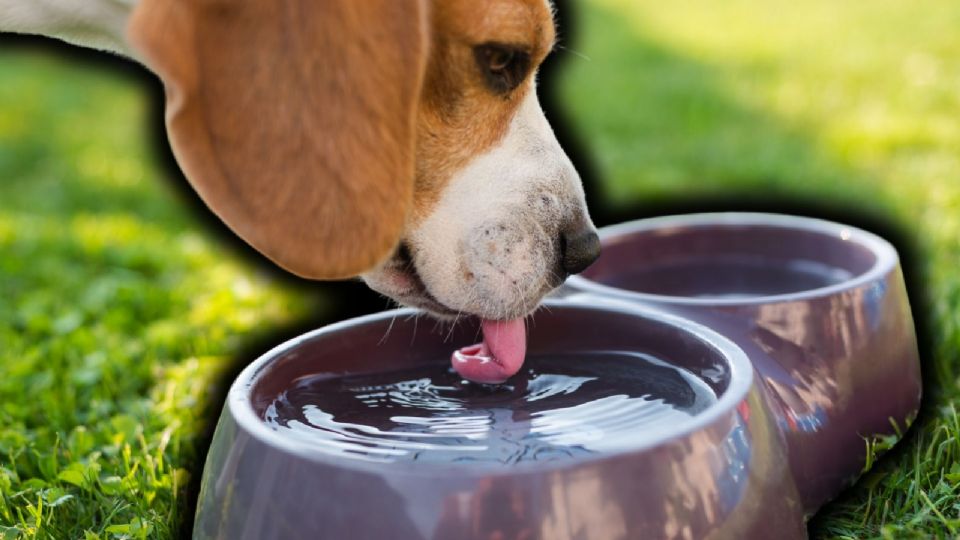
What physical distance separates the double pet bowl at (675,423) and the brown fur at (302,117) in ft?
0.77

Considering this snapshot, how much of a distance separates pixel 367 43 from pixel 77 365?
1.30 meters

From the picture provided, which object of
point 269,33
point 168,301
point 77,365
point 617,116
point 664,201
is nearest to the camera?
point 269,33

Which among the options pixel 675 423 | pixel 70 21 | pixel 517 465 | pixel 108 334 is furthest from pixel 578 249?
pixel 108 334

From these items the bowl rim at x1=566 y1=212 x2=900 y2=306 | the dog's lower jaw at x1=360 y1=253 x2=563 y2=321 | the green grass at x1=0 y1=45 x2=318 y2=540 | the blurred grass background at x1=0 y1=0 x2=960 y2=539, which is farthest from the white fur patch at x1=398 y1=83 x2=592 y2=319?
the green grass at x1=0 y1=45 x2=318 y2=540

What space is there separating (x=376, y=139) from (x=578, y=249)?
40cm

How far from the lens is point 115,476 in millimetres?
2012

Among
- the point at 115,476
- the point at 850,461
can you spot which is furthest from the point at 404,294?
the point at 850,461

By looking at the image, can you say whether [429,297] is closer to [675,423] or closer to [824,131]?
[675,423]

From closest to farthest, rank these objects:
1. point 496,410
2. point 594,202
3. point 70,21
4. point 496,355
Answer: point 496,410 → point 496,355 → point 70,21 → point 594,202

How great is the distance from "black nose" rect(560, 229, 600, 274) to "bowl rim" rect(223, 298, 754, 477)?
2.7 inches

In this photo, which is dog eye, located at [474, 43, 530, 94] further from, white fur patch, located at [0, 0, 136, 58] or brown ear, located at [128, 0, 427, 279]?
white fur patch, located at [0, 0, 136, 58]

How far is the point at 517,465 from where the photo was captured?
1362 millimetres

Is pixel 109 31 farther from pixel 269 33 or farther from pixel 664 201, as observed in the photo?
pixel 664 201

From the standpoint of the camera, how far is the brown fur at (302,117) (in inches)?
62.8
